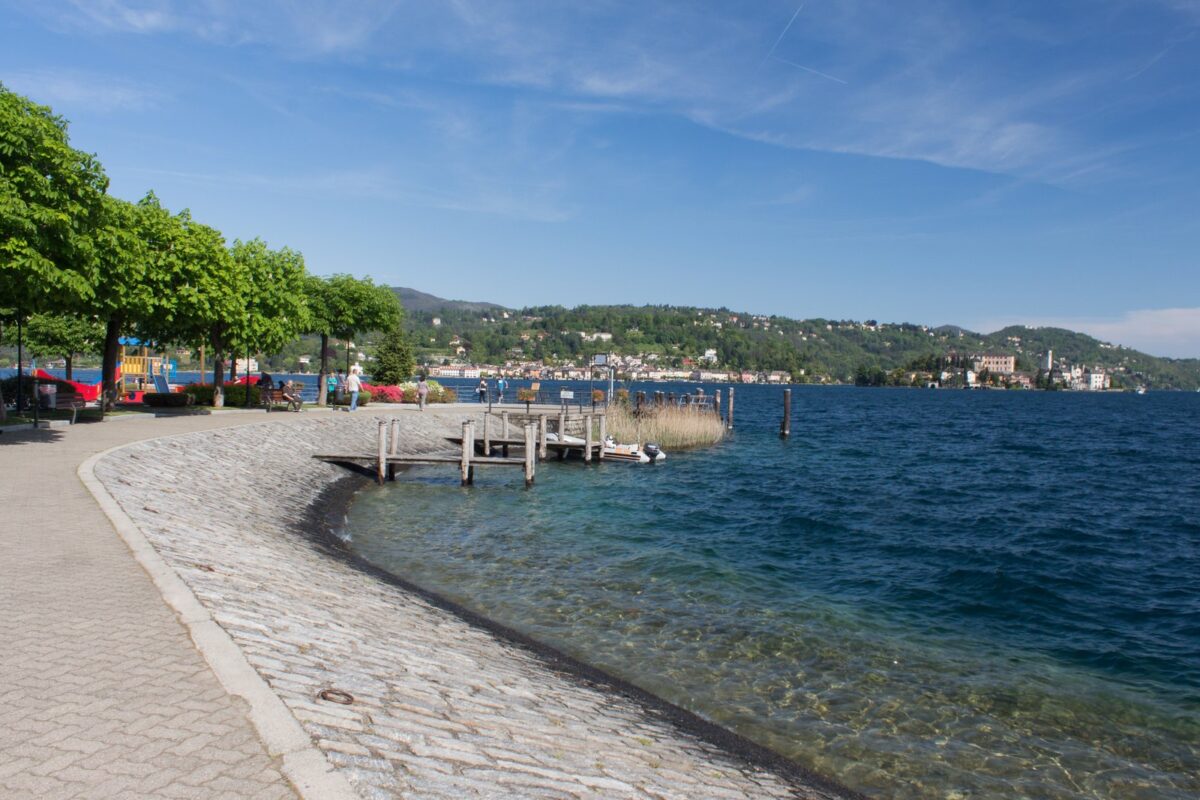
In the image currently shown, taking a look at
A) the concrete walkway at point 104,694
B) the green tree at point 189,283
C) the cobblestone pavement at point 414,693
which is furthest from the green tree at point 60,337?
the concrete walkway at point 104,694

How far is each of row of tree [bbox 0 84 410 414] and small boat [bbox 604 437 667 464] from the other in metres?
14.9

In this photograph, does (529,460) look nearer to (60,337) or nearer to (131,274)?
(131,274)

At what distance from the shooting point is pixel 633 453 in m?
32.5

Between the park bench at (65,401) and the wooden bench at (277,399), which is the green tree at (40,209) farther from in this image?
the wooden bench at (277,399)

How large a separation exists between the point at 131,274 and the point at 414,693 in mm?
23474

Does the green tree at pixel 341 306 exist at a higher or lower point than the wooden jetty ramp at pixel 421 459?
higher

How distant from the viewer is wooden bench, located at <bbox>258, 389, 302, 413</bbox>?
3431cm

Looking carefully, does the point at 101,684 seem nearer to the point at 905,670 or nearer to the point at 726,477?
the point at 905,670

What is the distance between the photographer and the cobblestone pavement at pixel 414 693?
16.6ft

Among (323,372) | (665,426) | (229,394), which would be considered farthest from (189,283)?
(665,426)

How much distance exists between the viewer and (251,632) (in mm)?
6844

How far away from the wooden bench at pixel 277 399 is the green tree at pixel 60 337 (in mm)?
8481

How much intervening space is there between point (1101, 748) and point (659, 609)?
19.6 feet

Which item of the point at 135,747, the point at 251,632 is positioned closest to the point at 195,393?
the point at 251,632
